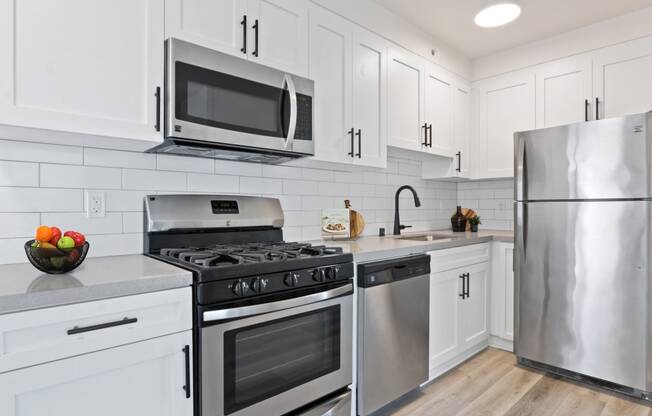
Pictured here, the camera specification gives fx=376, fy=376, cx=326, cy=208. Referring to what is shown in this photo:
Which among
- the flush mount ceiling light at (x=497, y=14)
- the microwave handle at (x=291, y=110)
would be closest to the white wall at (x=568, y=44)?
the flush mount ceiling light at (x=497, y=14)

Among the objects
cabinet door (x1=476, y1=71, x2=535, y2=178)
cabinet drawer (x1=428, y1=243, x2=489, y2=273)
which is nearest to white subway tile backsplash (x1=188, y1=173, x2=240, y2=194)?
cabinet drawer (x1=428, y1=243, x2=489, y2=273)

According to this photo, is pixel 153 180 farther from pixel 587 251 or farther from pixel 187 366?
pixel 587 251

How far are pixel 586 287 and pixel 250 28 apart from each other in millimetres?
2489

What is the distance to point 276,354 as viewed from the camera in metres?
1.49

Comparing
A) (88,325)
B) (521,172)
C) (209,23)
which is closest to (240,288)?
(88,325)

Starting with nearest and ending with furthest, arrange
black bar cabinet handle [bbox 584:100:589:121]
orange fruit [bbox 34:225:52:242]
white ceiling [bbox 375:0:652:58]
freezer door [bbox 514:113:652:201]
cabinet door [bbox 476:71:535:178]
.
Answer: orange fruit [bbox 34:225:52:242] < freezer door [bbox 514:113:652:201] < white ceiling [bbox 375:0:652:58] < black bar cabinet handle [bbox 584:100:589:121] < cabinet door [bbox 476:71:535:178]

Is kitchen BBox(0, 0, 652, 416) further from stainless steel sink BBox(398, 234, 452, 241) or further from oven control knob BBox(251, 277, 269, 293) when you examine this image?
stainless steel sink BBox(398, 234, 452, 241)

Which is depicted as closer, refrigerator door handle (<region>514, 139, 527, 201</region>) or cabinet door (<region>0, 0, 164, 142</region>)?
cabinet door (<region>0, 0, 164, 142</region>)

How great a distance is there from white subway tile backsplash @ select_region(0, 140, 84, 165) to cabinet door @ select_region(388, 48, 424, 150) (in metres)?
1.84

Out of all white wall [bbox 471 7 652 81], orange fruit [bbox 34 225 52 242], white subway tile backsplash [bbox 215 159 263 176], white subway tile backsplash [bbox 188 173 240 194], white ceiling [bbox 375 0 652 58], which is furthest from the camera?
white wall [bbox 471 7 652 81]

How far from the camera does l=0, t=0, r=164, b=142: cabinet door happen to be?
4.08ft

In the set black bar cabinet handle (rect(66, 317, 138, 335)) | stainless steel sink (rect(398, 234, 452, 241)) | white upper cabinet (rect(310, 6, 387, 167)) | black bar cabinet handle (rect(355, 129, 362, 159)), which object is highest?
white upper cabinet (rect(310, 6, 387, 167))

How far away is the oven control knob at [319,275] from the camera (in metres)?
1.59

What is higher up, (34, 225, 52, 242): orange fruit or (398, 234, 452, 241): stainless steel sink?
(34, 225, 52, 242): orange fruit
